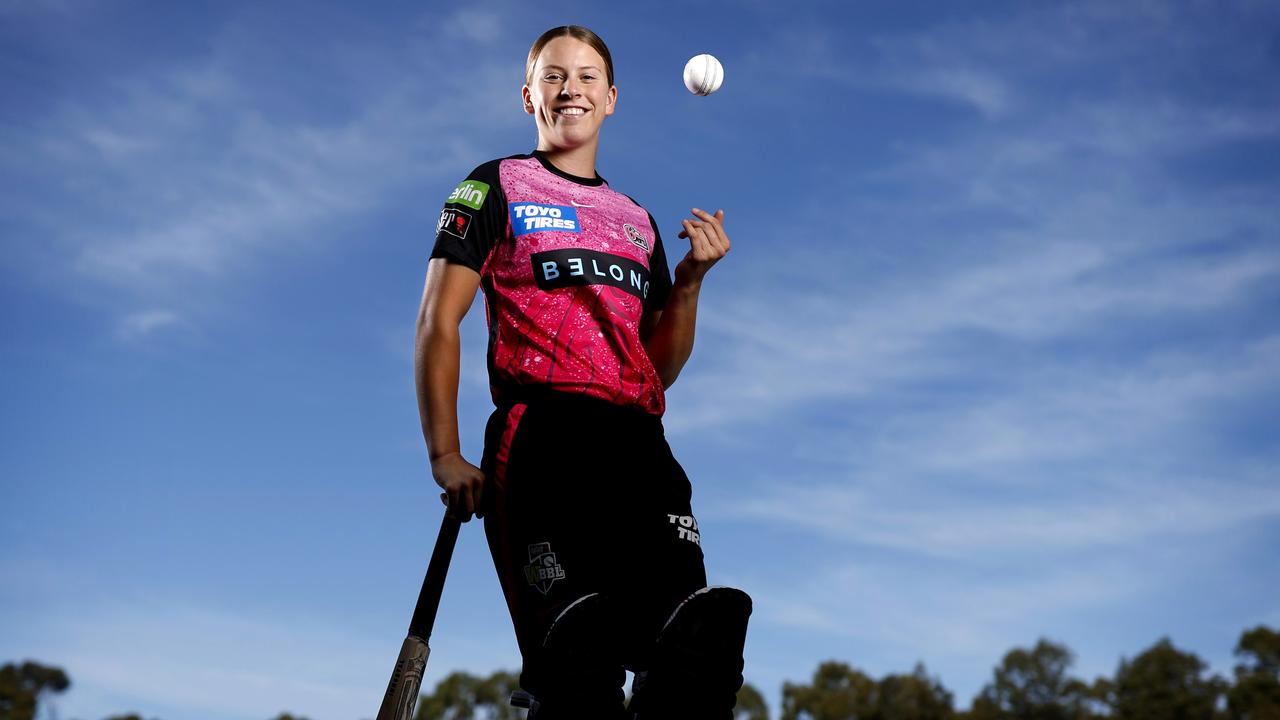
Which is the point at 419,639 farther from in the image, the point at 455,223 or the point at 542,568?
the point at 455,223

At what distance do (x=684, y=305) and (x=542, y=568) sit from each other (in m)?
1.33

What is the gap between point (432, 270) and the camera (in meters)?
4.11

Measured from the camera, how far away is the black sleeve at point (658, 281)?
459 cm

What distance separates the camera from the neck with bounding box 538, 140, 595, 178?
452cm

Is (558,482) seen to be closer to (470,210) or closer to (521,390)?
(521,390)

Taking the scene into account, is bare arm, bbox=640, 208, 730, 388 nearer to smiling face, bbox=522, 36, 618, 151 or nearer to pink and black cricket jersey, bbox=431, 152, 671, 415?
pink and black cricket jersey, bbox=431, 152, 671, 415

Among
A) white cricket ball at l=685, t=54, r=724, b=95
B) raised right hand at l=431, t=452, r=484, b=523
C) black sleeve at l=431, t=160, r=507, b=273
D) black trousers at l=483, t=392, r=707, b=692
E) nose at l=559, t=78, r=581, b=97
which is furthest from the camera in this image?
white cricket ball at l=685, t=54, r=724, b=95

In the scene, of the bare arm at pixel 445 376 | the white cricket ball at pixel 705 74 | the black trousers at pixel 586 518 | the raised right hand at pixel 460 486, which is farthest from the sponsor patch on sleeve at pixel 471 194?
the white cricket ball at pixel 705 74

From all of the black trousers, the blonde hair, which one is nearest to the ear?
the blonde hair

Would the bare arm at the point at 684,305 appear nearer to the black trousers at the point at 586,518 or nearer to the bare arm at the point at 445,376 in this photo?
the black trousers at the point at 586,518

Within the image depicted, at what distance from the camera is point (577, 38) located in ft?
15.0

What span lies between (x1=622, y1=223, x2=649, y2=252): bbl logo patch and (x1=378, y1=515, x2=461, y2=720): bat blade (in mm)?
1230

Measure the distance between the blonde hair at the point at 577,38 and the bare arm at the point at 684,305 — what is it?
0.73m

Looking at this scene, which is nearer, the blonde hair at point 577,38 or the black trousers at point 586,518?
the black trousers at point 586,518
